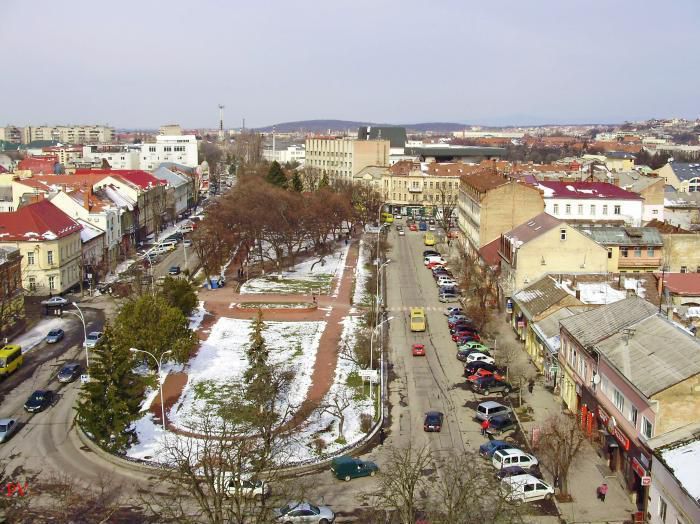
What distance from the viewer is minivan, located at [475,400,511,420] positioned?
100 ft

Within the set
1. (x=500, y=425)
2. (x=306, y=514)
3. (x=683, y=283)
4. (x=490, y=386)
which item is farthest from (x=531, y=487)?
(x=683, y=283)

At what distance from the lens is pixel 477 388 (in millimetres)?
34188

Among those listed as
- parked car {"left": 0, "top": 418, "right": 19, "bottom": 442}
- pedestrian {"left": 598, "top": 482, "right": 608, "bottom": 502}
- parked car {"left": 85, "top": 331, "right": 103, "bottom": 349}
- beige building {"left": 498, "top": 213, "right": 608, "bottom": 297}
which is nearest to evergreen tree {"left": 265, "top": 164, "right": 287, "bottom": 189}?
beige building {"left": 498, "top": 213, "right": 608, "bottom": 297}

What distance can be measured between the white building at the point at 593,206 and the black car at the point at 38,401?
1604 inches

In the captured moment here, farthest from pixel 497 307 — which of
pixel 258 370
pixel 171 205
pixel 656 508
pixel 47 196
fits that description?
pixel 171 205

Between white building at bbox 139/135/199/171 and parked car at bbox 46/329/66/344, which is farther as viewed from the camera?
white building at bbox 139/135/199/171

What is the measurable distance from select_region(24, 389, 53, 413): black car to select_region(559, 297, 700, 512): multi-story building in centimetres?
2164

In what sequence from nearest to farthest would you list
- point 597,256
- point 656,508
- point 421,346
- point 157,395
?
point 656,508, point 157,395, point 421,346, point 597,256

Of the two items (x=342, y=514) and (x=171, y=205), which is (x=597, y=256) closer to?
(x=342, y=514)

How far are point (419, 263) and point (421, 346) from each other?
27.1 m

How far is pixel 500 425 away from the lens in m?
29.4

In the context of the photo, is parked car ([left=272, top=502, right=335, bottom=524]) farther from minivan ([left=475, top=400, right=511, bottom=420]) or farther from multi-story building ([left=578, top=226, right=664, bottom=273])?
multi-story building ([left=578, top=226, right=664, bottom=273])

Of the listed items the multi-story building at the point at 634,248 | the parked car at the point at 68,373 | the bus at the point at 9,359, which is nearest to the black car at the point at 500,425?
the parked car at the point at 68,373

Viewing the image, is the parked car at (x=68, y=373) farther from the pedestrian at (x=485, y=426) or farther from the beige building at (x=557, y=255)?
the beige building at (x=557, y=255)
